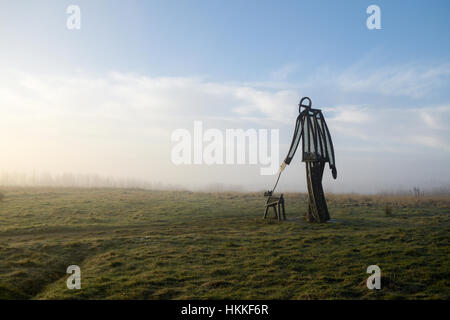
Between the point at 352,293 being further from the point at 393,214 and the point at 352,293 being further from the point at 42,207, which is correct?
the point at 42,207

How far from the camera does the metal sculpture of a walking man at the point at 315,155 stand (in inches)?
784

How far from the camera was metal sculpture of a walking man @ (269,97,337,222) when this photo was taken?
65.3ft

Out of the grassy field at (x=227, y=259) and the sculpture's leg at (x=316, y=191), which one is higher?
the sculpture's leg at (x=316, y=191)

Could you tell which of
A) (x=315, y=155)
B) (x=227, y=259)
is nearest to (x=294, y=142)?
(x=315, y=155)

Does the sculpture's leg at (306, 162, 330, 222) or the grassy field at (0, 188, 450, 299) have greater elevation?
the sculpture's leg at (306, 162, 330, 222)

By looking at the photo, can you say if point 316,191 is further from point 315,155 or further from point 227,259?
point 227,259

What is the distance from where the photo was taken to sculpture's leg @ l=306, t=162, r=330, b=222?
19875 mm

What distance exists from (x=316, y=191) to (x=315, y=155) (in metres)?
2.13

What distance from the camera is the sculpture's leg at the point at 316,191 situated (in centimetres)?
1988

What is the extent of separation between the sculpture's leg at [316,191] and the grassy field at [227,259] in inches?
32.2

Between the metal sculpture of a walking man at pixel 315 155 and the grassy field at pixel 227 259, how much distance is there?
3.49ft

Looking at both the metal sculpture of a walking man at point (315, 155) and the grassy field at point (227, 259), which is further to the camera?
the metal sculpture of a walking man at point (315, 155)

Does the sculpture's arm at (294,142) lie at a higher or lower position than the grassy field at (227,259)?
higher

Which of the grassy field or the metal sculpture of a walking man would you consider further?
the metal sculpture of a walking man
